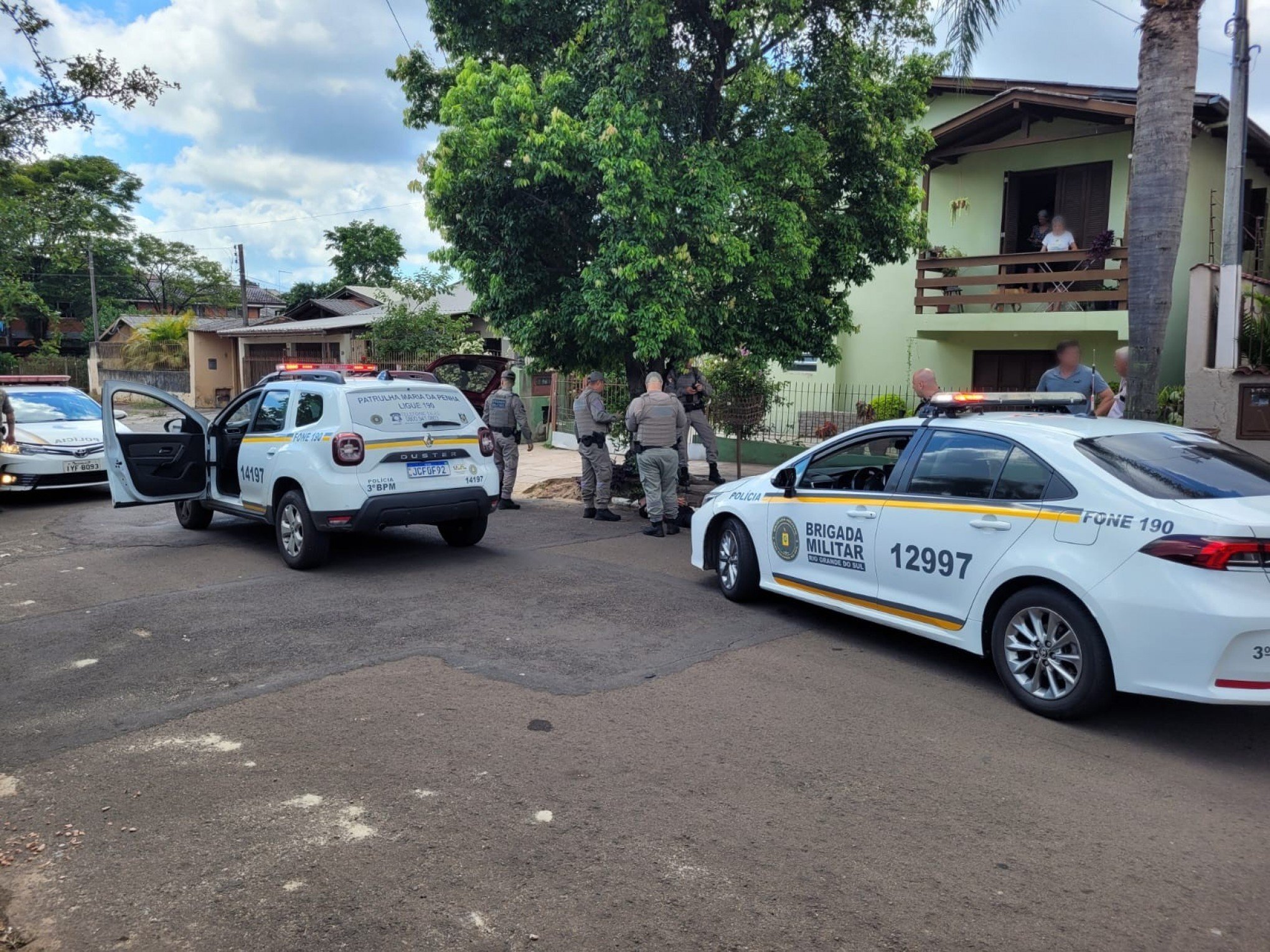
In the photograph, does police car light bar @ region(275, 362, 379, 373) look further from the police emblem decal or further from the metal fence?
the police emblem decal

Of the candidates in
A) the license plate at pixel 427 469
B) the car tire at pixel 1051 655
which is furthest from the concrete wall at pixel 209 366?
the car tire at pixel 1051 655


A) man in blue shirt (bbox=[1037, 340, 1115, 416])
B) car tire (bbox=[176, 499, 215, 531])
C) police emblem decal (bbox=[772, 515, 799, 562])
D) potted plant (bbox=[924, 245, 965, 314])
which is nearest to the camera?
police emblem decal (bbox=[772, 515, 799, 562])

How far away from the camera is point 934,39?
1127 cm

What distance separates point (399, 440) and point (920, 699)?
479 cm

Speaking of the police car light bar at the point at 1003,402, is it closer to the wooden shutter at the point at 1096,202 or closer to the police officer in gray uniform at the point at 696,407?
the police officer in gray uniform at the point at 696,407

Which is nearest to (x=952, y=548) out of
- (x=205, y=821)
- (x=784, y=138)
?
(x=205, y=821)

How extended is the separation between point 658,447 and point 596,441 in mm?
1439

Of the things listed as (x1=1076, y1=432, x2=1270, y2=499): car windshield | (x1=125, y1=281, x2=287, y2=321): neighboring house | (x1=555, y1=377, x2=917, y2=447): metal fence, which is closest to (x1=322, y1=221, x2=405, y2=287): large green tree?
(x1=125, y1=281, x2=287, y2=321): neighboring house

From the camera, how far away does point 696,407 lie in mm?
13383

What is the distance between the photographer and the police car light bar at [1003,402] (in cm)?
614

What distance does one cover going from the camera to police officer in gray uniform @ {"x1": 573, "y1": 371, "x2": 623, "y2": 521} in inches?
441

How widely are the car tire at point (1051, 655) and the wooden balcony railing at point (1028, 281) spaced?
10.7m

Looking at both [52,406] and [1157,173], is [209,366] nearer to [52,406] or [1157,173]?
[52,406]

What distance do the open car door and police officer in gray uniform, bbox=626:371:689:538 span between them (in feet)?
14.1
